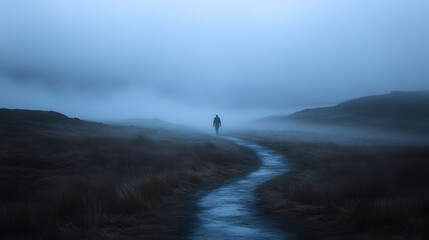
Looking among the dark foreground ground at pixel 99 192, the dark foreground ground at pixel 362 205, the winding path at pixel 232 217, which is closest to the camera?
the dark foreground ground at pixel 362 205

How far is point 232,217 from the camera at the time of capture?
27.6 ft

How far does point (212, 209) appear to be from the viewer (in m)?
9.33

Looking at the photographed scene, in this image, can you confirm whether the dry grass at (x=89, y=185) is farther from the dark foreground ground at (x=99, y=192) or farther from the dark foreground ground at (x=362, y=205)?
the dark foreground ground at (x=362, y=205)

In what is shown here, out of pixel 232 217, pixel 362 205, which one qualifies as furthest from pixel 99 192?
pixel 362 205

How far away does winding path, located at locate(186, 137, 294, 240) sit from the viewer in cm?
690

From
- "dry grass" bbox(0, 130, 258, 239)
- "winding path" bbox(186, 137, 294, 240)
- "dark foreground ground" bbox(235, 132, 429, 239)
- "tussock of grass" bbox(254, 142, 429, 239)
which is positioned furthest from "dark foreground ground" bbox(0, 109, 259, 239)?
"tussock of grass" bbox(254, 142, 429, 239)

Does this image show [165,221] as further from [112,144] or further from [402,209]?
[112,144]

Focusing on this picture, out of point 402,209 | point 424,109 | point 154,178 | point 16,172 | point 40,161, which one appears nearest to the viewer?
point 402,209

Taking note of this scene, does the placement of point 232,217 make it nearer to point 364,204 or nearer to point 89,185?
point 364,204

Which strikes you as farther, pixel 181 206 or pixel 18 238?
pixel 181 206

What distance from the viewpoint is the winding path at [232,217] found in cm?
690

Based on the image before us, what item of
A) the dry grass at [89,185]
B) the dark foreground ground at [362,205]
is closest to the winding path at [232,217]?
the dark foreground ground at [362,205]

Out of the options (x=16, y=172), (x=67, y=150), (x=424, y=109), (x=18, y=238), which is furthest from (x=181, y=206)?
(x=424, y=109)

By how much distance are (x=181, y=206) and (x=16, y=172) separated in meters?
13.1
